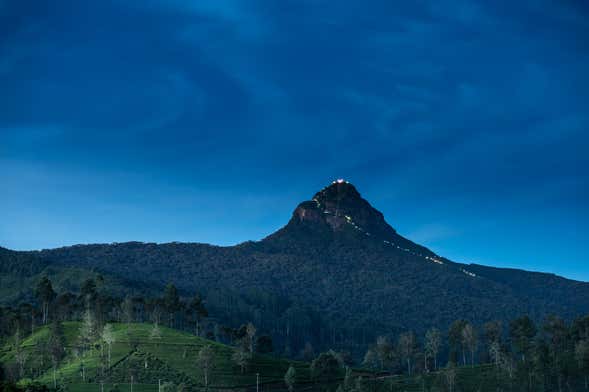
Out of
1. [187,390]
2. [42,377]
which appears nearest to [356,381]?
[187,390]

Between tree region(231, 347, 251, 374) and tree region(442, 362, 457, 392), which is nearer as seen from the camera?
tree region(442, 362, 457, 392)

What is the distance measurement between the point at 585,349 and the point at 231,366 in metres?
105

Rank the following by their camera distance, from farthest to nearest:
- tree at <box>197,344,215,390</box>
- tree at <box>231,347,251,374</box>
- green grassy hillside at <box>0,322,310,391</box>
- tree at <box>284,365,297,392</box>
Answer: tree at <box>231,347,251,374</box> < tree at <box>284,365,297,392</box> < tree at <box>197,344,215,390</box> < green grassy hillside at <box>0,322,310,391</box>

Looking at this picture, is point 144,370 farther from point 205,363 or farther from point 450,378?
point 450,378

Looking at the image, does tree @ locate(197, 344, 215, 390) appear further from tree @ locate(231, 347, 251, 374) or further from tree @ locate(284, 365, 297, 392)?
tree @ locate(284, 365, 297, 392)

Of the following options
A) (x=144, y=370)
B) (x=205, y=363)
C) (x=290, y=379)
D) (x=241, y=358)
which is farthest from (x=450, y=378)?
(x=144, y=370)

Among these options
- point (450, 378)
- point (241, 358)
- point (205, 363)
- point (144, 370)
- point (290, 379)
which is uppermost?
point (241, 358)

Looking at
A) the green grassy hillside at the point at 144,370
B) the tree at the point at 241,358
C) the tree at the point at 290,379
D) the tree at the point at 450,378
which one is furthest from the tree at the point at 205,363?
the tree at the point at 450,378

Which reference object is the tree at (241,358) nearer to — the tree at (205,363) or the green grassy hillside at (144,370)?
the green grassy hillside at (144,370)

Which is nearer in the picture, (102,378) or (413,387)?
(102,378)

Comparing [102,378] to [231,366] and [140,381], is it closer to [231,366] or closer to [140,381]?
[140,381]

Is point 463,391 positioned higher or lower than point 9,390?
lower

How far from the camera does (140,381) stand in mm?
175750

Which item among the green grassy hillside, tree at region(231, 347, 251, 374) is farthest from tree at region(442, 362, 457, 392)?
tree at region(231, 347, 251, 374)
